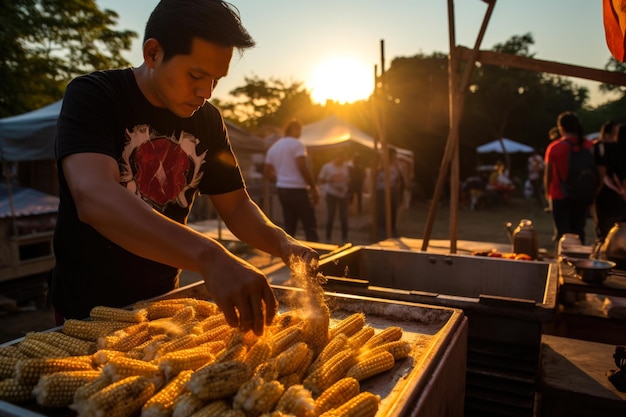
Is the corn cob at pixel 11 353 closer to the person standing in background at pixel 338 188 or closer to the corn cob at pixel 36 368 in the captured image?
the corn cob at pixel 36 368

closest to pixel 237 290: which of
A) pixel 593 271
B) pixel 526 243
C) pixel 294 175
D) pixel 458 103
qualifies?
pixel 593 271

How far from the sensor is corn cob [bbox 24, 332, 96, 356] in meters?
1.74

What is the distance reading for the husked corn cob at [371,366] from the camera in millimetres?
1739

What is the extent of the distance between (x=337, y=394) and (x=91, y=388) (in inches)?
31.0

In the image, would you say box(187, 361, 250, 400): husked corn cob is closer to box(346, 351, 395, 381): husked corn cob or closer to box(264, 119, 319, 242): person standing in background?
box(346, 351, 395, 381): husked corn cob

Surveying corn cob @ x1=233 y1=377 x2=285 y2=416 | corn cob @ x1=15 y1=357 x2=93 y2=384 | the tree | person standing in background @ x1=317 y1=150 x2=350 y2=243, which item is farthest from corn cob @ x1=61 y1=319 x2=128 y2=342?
the tree

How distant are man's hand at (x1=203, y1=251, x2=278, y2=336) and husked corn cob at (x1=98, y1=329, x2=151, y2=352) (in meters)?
0.56

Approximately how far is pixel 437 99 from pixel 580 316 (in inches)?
1119

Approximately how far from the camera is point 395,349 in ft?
6.23

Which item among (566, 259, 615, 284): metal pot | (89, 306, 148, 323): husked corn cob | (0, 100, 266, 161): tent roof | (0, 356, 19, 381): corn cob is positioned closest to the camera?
(0, 356, 19, 381): corn cob

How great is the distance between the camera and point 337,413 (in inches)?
55.9

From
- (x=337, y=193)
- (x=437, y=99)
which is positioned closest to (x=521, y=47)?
(x=437, y=99)

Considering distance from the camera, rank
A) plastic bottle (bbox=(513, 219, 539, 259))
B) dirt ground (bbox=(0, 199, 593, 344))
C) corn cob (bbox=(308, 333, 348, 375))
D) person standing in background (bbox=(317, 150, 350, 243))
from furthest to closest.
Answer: person standing in background (bbox=(317, 150, 350, 243)) < dirt ground (bbox=(0, 199, 593, 344)) < plastic bottle (bbox=(513, 219, 539, 259)) < corn cob (bbox=(308, 333, 348, 375))

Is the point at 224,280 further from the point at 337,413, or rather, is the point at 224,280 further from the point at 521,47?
the point at 521,47
